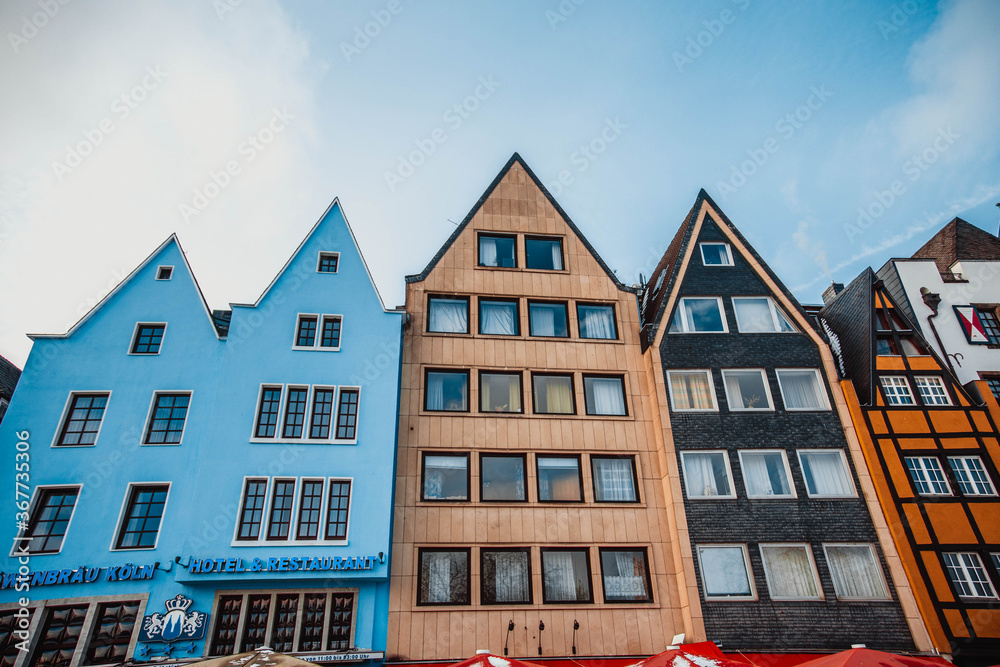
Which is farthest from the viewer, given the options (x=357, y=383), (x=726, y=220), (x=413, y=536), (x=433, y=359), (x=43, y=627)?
(x=726, y=220)

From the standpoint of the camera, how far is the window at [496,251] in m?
28.7

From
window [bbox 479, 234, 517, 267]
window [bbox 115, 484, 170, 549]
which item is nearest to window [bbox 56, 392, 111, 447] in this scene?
window [bbox 115, 484, 170, 549]

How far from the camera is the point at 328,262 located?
26469 mm

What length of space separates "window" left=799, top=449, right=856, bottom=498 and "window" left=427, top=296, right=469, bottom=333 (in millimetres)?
15238

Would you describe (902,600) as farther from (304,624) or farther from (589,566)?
(304,624)

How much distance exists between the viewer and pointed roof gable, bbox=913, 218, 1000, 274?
31938mm

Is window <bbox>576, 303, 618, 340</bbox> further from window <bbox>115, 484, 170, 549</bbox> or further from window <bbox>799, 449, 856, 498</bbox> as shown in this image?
window <bbox>115, 484, 170, 549</bbox>

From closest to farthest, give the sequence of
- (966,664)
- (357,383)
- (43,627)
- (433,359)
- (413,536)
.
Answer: (43,627) < (966,664) < (413,536) < (357,383) < (433,359)

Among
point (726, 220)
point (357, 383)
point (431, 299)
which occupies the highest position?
point (726, 220)

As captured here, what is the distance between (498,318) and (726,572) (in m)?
13.7

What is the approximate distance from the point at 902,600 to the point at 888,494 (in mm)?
3859

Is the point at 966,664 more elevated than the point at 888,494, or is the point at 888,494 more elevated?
the point at 888,494

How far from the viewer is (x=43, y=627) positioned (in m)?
19.1

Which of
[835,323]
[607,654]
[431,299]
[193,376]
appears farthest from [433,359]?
[835,323]
